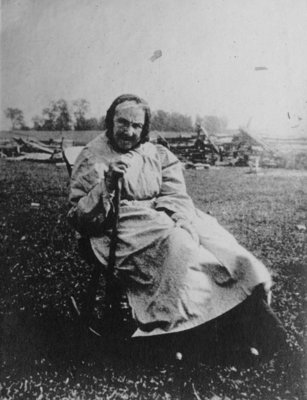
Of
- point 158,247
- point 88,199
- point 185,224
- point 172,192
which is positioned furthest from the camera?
point 172,192

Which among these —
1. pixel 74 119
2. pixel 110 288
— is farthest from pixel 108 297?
pixel 74 119

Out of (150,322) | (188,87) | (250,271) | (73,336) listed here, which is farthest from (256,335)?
(188,87)

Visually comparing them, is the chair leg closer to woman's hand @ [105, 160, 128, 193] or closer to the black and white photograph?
the black and white photograph

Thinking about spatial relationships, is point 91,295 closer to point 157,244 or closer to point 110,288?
point 110,288

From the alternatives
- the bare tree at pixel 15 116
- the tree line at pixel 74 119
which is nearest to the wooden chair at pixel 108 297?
the tree line at pixel 74 119

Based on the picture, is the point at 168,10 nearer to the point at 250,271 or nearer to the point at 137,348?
the point at 250,271

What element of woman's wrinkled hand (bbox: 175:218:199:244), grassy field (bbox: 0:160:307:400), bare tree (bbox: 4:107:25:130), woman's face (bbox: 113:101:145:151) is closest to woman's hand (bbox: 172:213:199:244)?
woman's wrinkled hand (bbox: 175:218:199:244)
